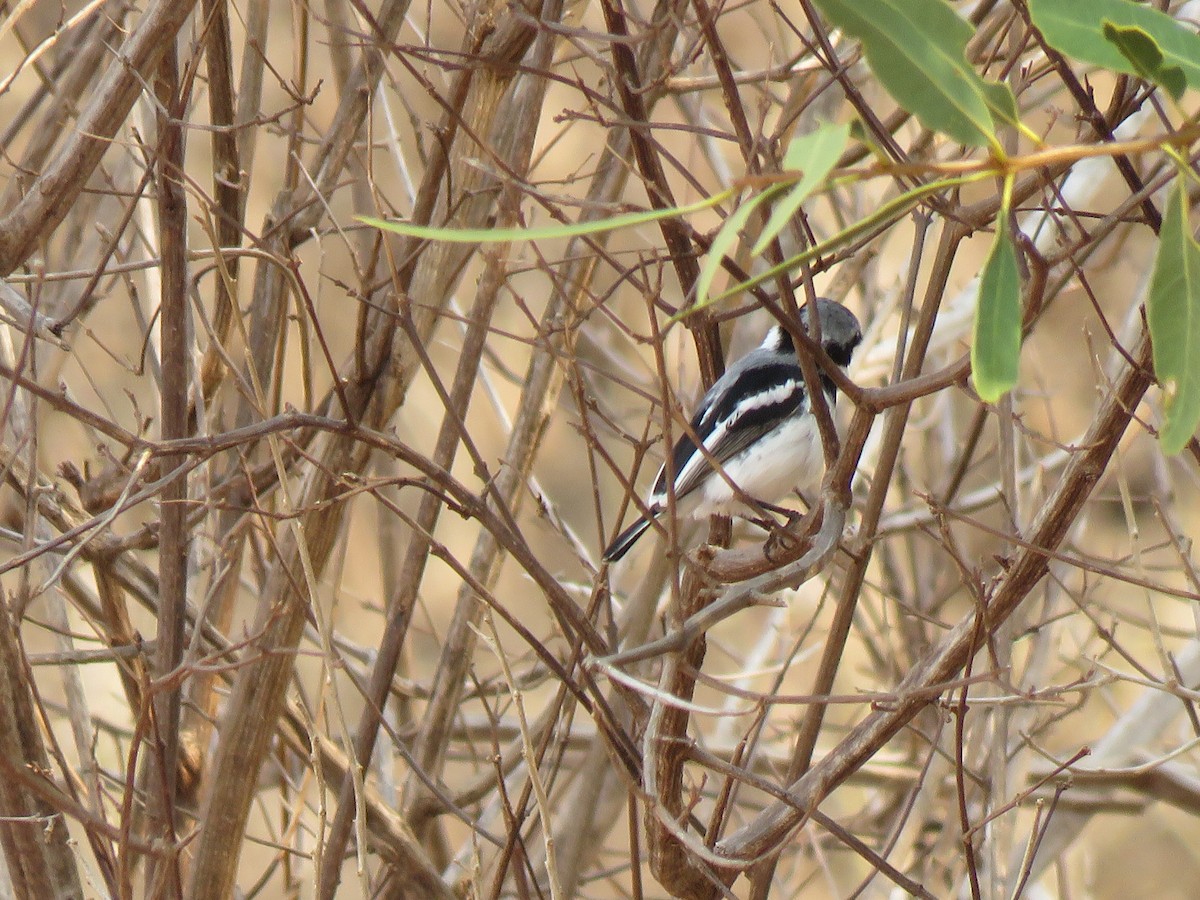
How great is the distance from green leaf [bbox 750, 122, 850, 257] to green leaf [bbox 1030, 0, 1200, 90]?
294mm

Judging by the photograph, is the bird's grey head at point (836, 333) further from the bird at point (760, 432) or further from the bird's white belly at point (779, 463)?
the bird's white belly at point (779, 463)

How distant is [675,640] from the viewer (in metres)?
2.04

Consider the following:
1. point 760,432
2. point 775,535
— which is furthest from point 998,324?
point 760,432

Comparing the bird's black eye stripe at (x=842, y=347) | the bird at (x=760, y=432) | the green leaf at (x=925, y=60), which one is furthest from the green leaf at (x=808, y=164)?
the bird's black eye stripe at (x=842, y=347)

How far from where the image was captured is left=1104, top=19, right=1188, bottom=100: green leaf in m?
1.15

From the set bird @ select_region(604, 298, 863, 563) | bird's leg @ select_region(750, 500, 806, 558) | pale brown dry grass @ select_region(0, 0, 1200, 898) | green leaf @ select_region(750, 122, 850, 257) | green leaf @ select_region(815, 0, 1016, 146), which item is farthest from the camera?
bird @ select_region(604, 298, 863, 563)

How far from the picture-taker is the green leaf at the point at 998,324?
115cm

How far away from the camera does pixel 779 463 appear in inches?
167

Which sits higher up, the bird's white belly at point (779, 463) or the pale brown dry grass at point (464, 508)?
the bird's white belly at point (779, 463)

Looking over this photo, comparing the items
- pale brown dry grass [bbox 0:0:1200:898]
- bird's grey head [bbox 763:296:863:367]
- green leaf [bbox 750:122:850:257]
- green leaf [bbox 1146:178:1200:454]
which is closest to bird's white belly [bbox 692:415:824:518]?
bird's grey head [bbox 763:296:863:367]

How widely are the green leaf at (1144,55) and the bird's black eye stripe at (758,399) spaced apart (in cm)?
300

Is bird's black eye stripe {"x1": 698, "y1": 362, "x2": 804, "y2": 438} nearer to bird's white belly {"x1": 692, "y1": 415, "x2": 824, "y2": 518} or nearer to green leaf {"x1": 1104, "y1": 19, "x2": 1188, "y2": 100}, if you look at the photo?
bird's white belly {"x1": 692, "y1": 415, "x2": 824, "y2": 518}

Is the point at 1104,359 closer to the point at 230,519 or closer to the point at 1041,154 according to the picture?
the point at 230,519

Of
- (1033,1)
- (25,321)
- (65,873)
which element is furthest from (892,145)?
(65,873)
